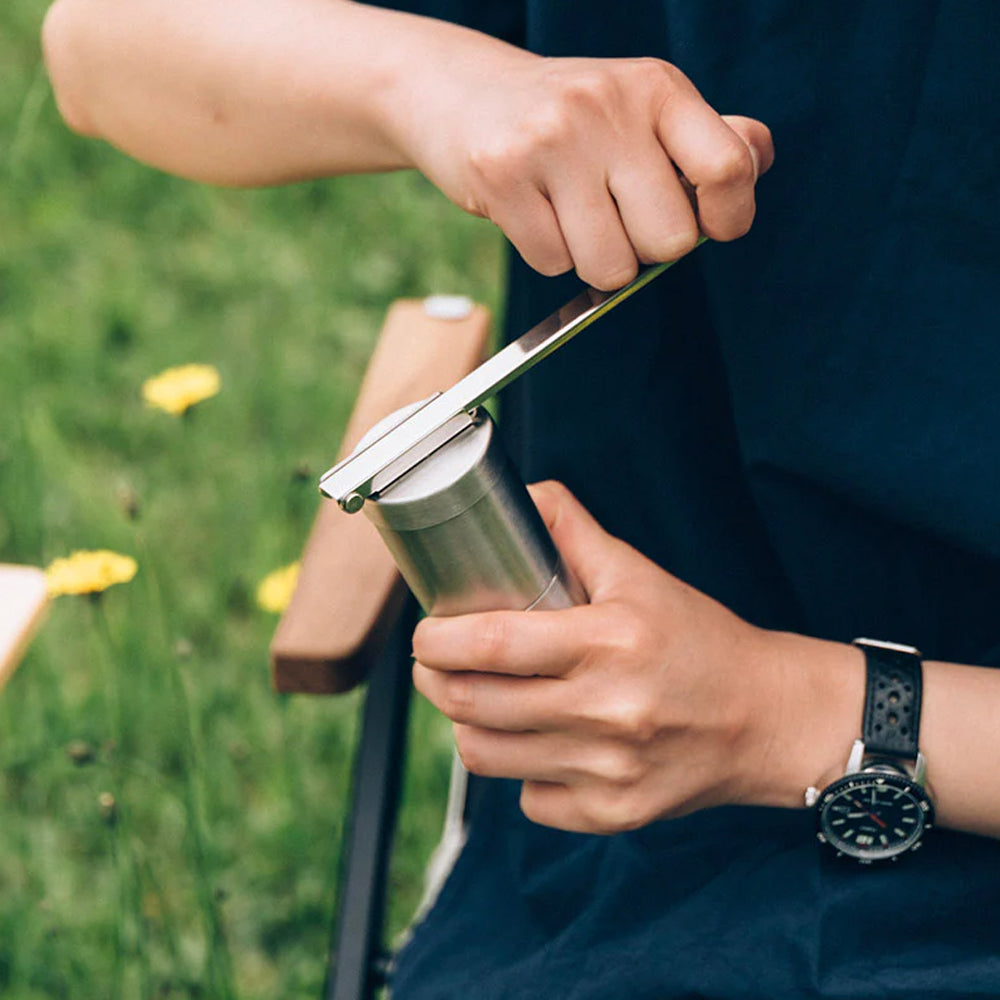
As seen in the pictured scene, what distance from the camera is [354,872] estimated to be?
105 centimetres

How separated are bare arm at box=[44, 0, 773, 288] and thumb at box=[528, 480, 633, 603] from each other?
178mm

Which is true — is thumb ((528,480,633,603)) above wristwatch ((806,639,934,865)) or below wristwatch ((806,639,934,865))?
above

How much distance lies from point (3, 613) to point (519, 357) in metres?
0.46

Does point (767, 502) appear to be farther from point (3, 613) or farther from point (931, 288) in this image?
point (3, 613)

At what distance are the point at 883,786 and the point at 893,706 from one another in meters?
0.05

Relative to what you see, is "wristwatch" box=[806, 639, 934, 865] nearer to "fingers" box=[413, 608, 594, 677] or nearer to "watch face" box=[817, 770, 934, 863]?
"watch face" box=[817, 770, 934, 863]

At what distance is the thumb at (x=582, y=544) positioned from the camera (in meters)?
0.81

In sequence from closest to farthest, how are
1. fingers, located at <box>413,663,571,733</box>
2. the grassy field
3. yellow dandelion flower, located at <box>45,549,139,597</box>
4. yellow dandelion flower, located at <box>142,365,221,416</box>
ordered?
fingers, located at <box>413,663,571,733</box>, yellow dandelion flower, located at <box>45,549,139,597</box>, yellow dandelion flower, located at <box>142,365,221,416</box>, the grassy field

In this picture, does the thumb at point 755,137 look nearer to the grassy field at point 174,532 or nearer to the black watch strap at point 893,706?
the black watch strap at point 893,706

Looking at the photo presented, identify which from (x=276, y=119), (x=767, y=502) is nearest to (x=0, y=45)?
(x=276, y=119)

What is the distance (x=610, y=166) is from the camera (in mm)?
689

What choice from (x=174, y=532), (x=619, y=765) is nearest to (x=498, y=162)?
(x=619, y=765)

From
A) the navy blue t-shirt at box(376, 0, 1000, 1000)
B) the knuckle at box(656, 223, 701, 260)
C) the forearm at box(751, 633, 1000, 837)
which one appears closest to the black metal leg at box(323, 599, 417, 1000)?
the navy blue t-shirt at box(376, 0, 1000, 1000)

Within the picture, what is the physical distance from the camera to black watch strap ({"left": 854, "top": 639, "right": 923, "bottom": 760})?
0.82 metres
